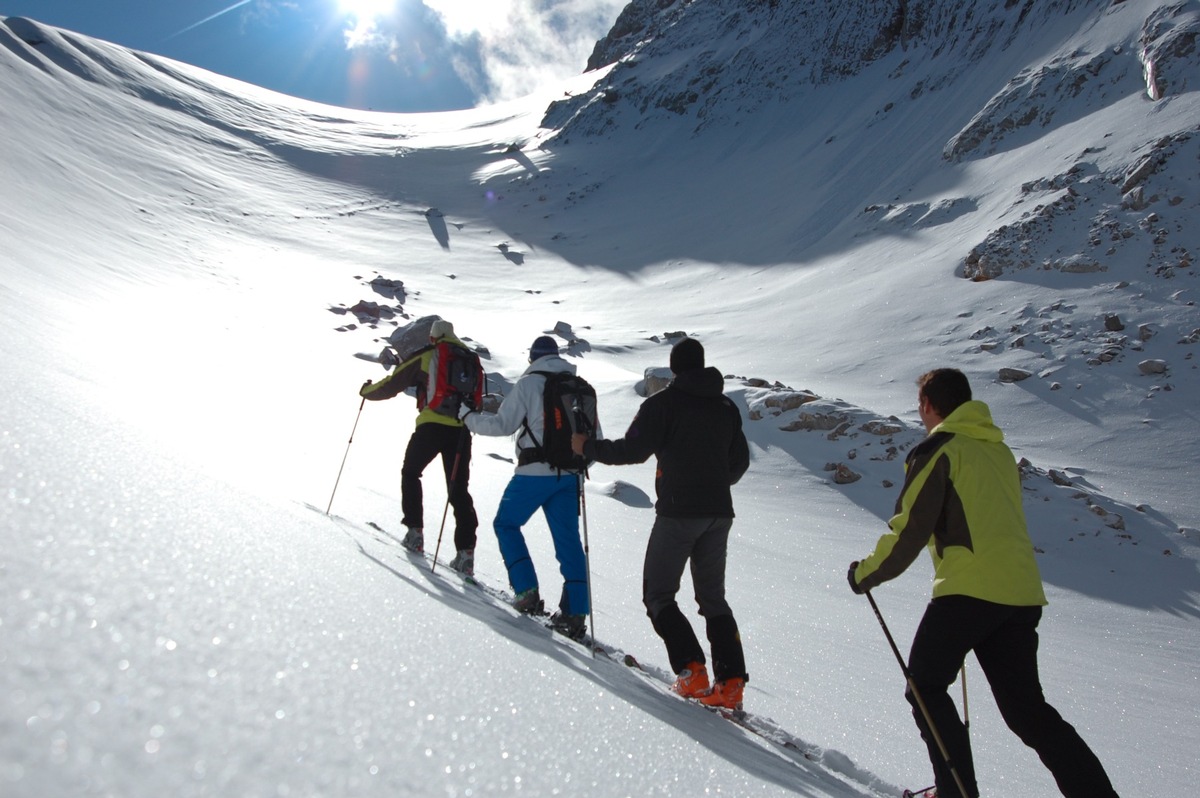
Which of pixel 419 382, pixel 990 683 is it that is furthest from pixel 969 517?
pixel 419 382

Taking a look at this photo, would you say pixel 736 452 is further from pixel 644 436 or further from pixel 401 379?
pixel 401 379

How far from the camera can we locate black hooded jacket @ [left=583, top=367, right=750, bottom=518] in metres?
3.38

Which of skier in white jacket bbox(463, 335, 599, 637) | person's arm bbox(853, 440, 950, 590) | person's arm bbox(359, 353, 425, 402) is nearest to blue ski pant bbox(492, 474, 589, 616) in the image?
skier in white jacket bbox(463, 335, 599, 637)

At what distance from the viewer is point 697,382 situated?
136 inches

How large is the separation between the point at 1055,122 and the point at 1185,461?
18.7 m

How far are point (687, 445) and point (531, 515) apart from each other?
1.03m

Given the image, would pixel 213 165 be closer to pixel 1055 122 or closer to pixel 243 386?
pixel 243 386

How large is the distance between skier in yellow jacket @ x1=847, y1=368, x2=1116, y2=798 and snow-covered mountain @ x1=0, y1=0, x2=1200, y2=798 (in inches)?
17.1

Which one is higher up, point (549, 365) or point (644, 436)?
point (549, 365)

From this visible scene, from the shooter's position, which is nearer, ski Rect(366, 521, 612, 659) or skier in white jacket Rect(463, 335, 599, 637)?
ski Rect(366, 521, 612, 659)

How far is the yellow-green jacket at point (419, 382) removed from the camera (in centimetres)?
480

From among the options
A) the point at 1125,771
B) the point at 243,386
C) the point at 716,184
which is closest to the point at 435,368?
the point at 1125,771

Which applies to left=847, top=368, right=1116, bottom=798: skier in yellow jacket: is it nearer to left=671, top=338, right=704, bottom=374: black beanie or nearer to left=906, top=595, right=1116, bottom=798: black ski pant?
left=906, top=595, right=1116, bottom=798: black ski pant

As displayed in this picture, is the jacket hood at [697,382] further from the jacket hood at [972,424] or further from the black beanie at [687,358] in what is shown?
the jacket hood at [972,424]
